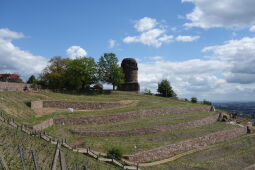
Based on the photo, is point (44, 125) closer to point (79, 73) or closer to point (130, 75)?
point (79, 73)

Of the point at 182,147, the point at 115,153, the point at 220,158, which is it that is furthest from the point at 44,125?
the point at 220,158

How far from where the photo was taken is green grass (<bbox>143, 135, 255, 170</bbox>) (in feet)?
86.2

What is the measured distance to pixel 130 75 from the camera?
71.1 metres

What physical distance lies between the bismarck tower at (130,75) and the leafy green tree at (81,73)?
1246 centimetres

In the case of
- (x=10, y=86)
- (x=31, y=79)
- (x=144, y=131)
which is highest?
(x=31, y=79)

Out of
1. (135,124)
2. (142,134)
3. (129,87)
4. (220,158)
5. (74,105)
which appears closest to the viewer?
(220,158)

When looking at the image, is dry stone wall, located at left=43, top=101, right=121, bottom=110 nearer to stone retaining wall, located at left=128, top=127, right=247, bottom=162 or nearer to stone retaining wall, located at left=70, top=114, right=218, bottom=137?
stone retaining wall, located at left=70, top=114, right=218, bottom=137

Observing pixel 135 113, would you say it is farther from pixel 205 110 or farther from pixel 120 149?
pixel 205 110

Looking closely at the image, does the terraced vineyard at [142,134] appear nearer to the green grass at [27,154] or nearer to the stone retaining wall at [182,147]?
the stone retaining wall at [182,147]

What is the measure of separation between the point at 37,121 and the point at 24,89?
19776 mm

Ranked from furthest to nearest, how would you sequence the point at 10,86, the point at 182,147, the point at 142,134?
the point at 10,86
the point at 142,134
the point at 182,147

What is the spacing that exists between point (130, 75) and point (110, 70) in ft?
35.4

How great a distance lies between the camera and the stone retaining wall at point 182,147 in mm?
26541

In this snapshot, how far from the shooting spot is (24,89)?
45.2m
